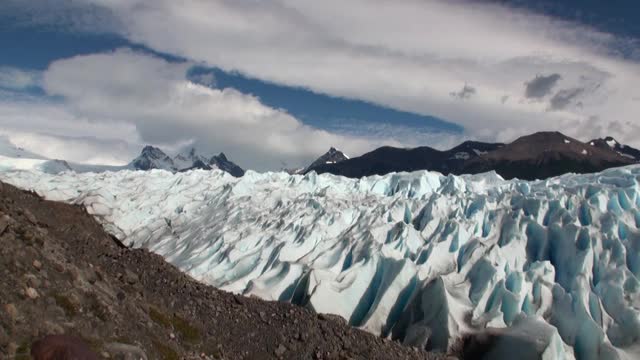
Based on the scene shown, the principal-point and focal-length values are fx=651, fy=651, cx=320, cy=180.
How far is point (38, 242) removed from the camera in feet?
60.1

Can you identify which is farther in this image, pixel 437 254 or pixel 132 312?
pixel 437 254

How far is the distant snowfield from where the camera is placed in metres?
38.6

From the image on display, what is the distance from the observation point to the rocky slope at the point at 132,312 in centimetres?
1544

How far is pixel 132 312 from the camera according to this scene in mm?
19266

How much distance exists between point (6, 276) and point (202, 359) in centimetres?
738

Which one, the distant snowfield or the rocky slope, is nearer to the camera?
the rocky slope

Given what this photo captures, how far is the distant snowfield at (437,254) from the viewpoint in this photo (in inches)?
1521

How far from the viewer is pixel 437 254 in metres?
47.6

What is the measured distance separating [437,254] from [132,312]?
31.7 meters

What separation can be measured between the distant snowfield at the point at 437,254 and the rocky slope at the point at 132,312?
9946 millimetres

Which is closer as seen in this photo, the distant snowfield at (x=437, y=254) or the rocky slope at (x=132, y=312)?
the rocky slope at (x=132, y=312)

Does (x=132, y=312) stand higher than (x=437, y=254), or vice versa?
(x=132, y=312)

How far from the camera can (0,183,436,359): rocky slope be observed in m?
15.4

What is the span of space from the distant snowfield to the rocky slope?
995 centimetres
